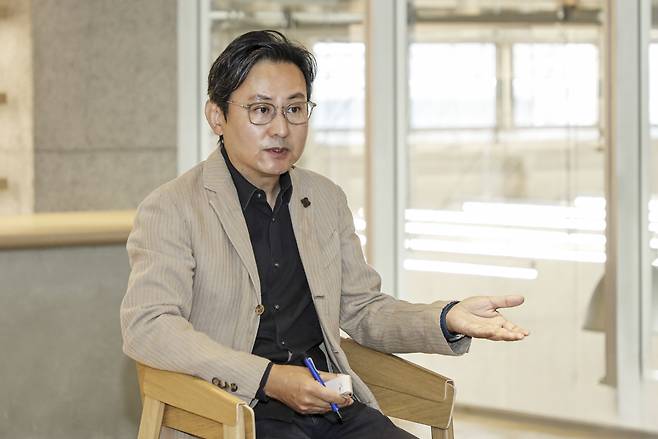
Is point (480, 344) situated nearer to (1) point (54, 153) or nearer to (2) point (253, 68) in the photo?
(1) point (54, 153)

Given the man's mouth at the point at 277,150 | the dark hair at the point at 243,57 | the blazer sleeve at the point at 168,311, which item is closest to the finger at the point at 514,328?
the blazer sleeve at the point at 168,311

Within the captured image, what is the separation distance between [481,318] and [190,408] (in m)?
0.70

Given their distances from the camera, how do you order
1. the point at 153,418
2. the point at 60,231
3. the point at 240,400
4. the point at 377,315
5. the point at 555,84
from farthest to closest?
the point at 555,84 → the point at 60,231 → the point at 377,315 → the point at 153,418 → the point at 240,400

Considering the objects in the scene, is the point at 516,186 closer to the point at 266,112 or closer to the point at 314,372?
the point at 266,112

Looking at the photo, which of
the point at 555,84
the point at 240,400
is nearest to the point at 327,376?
the point at 240,400

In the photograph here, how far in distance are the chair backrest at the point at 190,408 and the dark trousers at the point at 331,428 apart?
17 cm

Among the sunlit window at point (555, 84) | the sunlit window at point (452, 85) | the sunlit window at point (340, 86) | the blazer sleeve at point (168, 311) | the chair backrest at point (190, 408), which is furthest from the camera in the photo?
the sunlit window at point (340, 86)

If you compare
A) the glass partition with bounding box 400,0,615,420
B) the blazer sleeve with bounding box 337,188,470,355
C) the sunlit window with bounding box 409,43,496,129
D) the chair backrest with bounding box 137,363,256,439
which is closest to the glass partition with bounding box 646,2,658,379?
the glass partition with bounding box 400,0,615,420

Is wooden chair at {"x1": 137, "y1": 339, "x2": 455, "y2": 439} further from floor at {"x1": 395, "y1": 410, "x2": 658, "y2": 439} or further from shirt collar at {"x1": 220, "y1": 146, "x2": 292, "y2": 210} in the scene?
floor at {"x1": 395, "y1": 410, "x2": 658, "y2": 439}

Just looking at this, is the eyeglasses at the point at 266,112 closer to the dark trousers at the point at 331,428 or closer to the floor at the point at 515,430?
the dark trousers at the point at 331,428

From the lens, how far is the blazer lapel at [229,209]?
2438 millimetres

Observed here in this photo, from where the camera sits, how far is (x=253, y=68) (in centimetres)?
246

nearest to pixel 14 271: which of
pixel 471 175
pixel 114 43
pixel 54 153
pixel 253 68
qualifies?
pixel 54 153

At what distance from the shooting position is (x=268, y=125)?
2.47 meters
